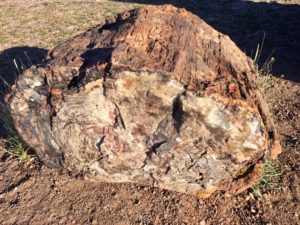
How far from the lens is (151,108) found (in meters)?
3.33

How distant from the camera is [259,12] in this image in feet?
25.4

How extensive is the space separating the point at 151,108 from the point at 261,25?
4.61m

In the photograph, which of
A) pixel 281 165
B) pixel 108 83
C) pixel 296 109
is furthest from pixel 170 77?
pixel 296 109

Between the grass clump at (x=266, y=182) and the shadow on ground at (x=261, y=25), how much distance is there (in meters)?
2.00

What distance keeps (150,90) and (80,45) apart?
942mm

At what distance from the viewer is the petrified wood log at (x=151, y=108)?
3209 mm

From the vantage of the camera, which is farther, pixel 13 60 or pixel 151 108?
pixel 13 60

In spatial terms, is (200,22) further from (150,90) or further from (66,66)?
(66,66)

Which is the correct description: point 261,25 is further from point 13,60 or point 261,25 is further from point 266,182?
point 13,60

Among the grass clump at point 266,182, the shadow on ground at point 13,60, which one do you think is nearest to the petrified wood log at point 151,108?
the grass clump at point 266,182

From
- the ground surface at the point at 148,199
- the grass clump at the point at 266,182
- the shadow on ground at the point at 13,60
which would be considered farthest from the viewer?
the shadow on ground at the point at 13,60

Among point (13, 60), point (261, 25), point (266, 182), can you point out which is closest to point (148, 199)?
point (266, 182)

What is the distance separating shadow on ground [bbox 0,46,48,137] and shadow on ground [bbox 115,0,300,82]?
2.90m

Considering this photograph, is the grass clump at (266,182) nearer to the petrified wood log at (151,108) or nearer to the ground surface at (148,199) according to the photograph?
the ground surface at (148,199)
